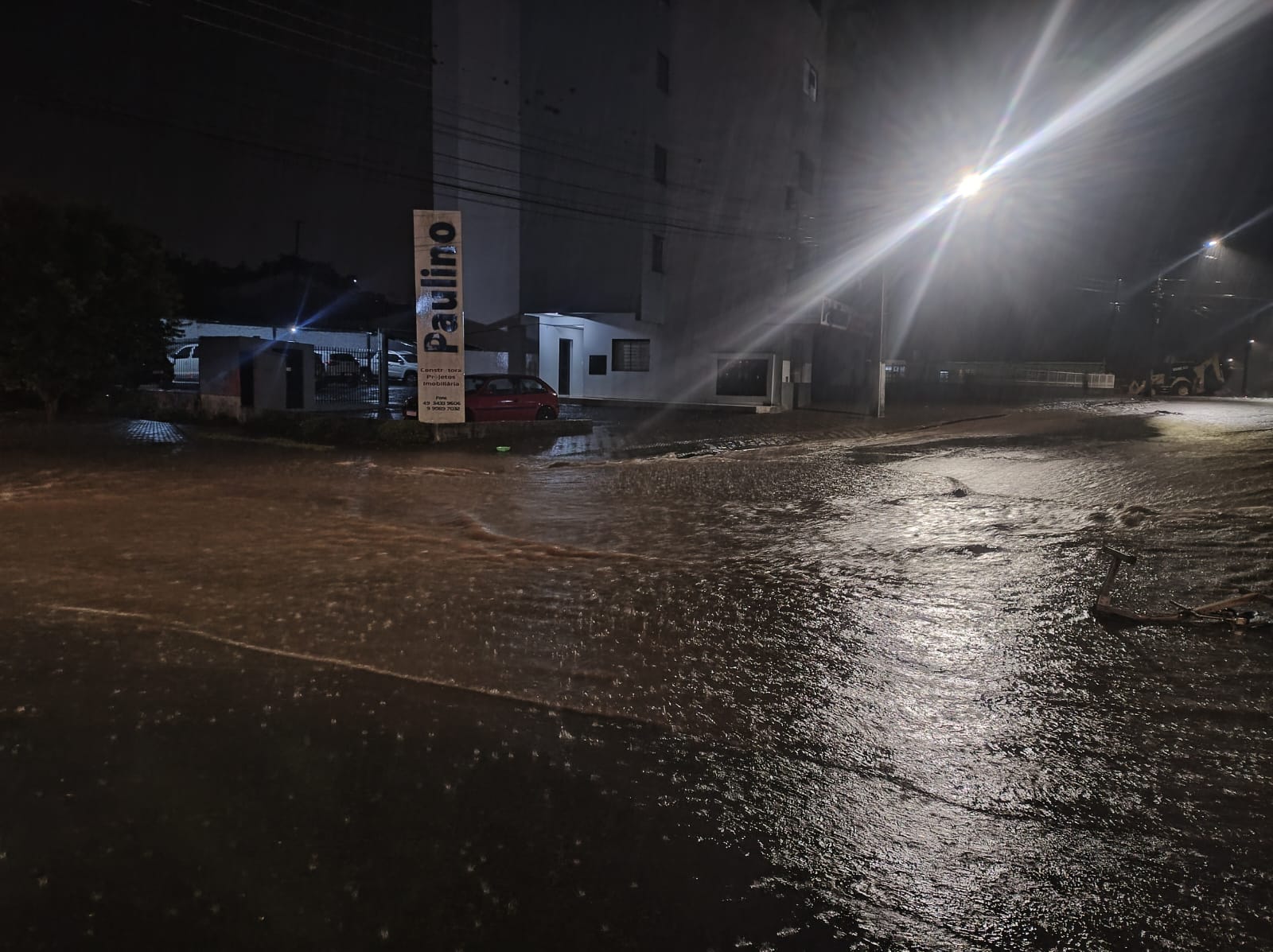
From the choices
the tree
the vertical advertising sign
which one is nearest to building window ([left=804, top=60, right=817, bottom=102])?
the vertical advertising sign

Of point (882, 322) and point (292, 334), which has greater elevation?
point (292, 334)

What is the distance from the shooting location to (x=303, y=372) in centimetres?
2467

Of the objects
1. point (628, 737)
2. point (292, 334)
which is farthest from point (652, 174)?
point (628, 737)

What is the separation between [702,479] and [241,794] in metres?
10.6

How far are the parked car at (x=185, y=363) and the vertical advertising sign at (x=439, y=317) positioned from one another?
2037 centimetres

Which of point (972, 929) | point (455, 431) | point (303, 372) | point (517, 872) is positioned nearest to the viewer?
point (972, 929)

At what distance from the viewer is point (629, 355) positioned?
32.4 meters

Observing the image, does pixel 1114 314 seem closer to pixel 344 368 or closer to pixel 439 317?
pixel 344 368

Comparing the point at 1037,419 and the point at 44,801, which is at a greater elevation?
the point at 1037,419

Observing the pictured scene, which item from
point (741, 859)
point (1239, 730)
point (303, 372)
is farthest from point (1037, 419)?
point (741, 859)

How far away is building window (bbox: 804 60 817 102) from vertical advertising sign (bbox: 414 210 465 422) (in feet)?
79.6

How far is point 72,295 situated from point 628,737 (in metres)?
21.1

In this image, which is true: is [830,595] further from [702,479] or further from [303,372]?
[303,372]

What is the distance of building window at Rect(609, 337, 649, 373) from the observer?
3200 cm
